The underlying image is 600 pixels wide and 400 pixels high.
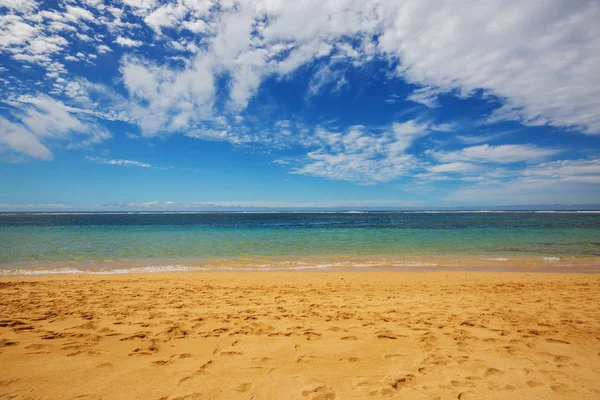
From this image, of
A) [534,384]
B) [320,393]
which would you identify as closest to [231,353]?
[320,393]

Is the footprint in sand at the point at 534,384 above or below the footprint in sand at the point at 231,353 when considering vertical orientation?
below

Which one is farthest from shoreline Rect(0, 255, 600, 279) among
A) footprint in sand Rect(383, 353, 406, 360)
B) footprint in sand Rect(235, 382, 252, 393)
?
footprint in sand Rect(235, 382, 252, 393)

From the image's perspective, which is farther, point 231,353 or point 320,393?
point 231,353

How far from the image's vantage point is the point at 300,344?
5.39 m

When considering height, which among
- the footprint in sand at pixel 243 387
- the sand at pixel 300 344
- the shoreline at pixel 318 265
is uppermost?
the footprint in sand at pixel 243 387

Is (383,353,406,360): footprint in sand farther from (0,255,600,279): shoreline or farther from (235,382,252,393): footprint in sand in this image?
(0,255,600,279): shoreline

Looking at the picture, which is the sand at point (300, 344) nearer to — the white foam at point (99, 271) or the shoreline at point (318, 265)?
the white foam at point (99, 271)

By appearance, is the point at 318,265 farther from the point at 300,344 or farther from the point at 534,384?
the point at 534,384

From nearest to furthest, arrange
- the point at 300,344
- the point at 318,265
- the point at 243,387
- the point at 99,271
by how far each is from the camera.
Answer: the point at 243,387, the point at 300,344, the point at 99,271, the point at 318,265

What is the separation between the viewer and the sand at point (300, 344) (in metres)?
4.01

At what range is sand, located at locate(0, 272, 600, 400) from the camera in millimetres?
4008

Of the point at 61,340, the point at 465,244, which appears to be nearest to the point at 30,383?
the point at 61,340

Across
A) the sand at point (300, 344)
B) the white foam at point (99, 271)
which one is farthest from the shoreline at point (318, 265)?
the sand at point (300, 344)

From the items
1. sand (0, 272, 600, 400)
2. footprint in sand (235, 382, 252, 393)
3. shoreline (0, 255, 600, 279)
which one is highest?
footprint in sand (235, 382, 252, 393)
